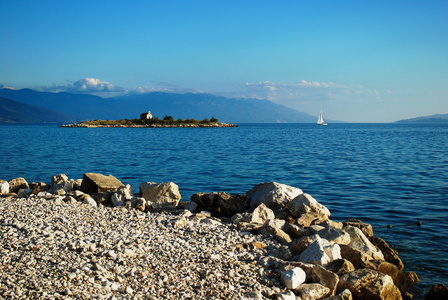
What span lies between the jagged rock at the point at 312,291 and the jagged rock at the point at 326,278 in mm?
165

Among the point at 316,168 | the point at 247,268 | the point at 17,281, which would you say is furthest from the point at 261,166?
the point at 17,281

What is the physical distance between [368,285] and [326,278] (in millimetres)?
921

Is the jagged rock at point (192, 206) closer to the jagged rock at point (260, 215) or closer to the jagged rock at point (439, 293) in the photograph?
the jagged rock at point (260, 215)

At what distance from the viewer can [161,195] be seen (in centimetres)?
1375

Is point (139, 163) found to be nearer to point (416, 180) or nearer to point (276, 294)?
point (416, 180)

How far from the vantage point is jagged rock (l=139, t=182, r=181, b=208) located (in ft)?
44.8

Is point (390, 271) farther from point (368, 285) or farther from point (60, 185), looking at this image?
point (60, 185)

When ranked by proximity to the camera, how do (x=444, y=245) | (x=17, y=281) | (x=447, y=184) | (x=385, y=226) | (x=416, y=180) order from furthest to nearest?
(x=416, y=180) < (x=447, y=184) < (x=385, y=226) < (x=444, y=245) < (x=17, y=281)

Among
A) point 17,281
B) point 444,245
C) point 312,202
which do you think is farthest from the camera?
point 312,202

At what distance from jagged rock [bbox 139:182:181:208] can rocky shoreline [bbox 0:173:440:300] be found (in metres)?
0.74

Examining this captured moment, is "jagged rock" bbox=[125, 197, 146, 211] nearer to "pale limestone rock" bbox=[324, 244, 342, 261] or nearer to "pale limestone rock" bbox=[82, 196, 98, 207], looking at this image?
"pale limestone rock" bbox=[82, 196, 98, 207]

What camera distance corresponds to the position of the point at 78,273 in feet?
22.7

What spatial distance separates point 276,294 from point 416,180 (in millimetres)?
20066

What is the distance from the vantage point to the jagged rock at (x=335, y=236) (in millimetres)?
9930
